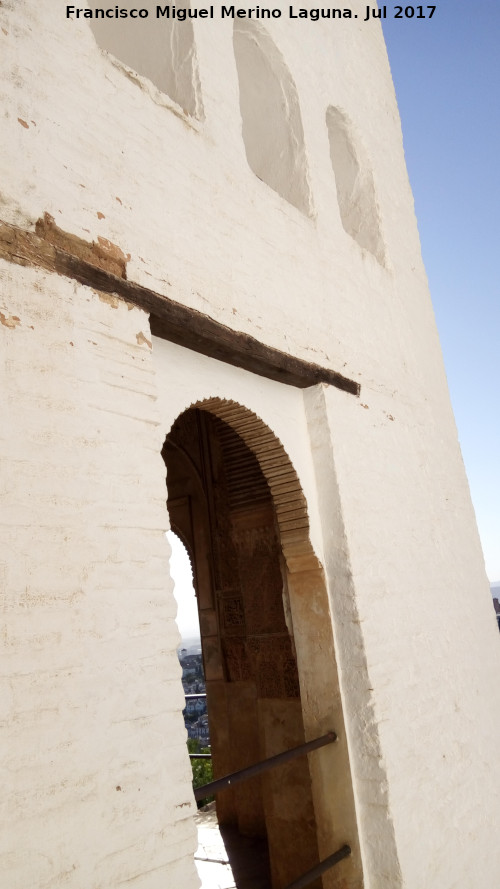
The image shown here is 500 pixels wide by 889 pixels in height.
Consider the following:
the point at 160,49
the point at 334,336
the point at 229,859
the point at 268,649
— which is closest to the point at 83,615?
the point at 268,649

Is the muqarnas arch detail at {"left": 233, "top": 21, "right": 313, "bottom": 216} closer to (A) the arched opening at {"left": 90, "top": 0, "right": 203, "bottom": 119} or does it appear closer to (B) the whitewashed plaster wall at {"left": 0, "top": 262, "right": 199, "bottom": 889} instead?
(A) the arched opening at {"left": 90, "top": 0, "right": 203, "bottom": 119}

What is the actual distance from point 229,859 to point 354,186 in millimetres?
5866

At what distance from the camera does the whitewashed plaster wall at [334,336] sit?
274 centimetres

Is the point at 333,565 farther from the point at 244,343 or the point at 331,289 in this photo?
the point at 331,289

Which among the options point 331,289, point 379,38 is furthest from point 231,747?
point 379,38

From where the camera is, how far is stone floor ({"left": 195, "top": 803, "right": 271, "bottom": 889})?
471 cm

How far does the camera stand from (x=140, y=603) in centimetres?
249

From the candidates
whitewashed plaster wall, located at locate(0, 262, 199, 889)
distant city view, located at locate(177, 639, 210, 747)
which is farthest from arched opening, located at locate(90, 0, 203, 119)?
distant city view, located at locate(177, 639, 210, 747)

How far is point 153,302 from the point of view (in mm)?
2926

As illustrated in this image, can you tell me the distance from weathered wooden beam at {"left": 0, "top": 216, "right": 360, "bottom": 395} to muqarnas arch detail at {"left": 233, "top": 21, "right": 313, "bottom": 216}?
1558mm

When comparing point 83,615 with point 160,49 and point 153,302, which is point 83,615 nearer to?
point 153,302

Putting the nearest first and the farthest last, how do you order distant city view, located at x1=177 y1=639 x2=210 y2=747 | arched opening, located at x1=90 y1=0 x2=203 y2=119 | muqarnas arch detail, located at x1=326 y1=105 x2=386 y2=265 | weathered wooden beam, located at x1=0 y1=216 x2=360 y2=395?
weathered wooden beam, located at x1=0 y1=216 x2=360 y2=395 → arched opening, located at x1=90 y1=0 x2=203 y2=119 → muqarnas arch detail, located at x1=326 y1=105 x2=386 y2=265 → distant city view, located at x1=177 y1=639 x2=210 y2=747

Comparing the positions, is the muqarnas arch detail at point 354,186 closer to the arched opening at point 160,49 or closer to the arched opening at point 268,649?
the arched opening at point 160,49

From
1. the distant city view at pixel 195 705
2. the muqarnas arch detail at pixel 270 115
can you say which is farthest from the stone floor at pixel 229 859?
the distant city view at pixel 195 705
